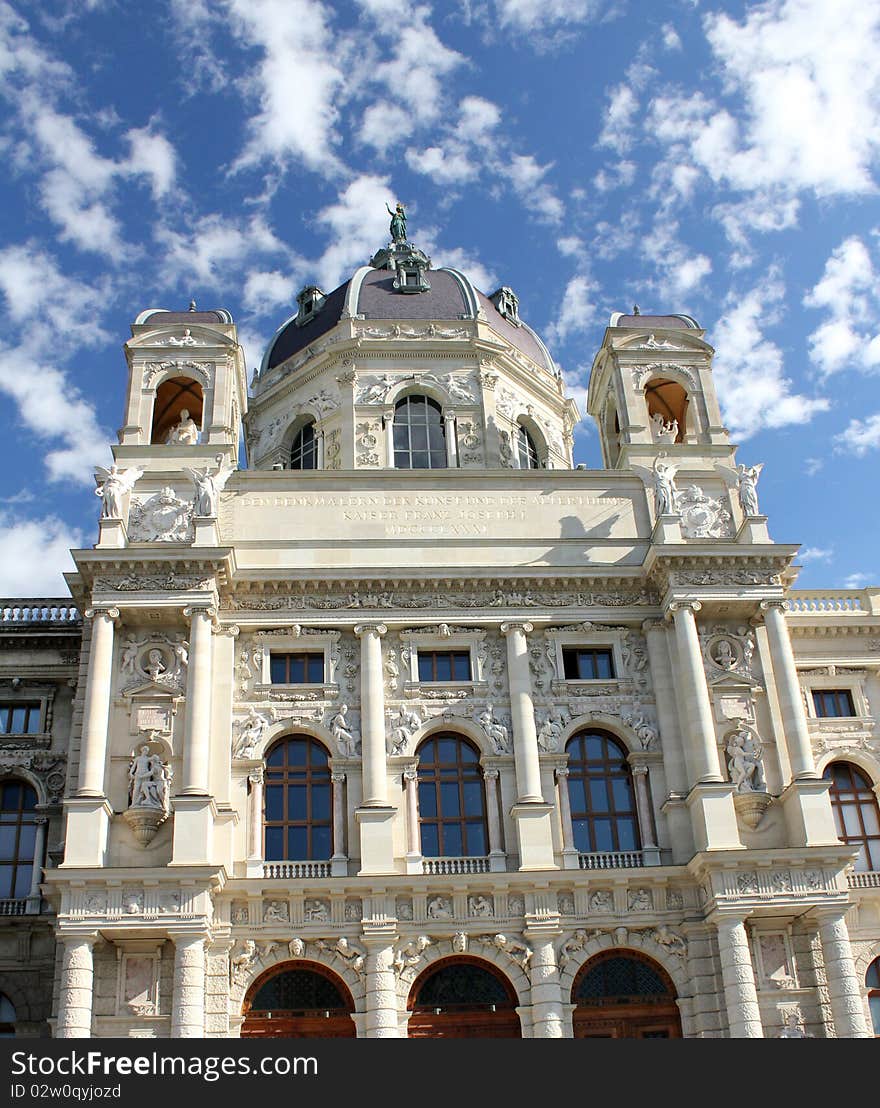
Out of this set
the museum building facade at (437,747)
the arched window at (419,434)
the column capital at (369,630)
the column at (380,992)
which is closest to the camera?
the column at (380,992)

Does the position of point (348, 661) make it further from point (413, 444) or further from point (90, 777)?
point (413, 444)

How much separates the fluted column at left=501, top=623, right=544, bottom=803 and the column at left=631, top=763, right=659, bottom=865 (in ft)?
7.46

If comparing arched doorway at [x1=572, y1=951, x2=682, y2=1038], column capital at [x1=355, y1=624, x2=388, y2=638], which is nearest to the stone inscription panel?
column capital at [x1=355, y1=624, x2=388, y2=638]

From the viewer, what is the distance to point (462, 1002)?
27.3m

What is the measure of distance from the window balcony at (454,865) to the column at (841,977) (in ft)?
23.1

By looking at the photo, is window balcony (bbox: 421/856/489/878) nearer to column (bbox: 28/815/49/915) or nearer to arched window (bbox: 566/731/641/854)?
arched window (bbox: 566/731/641/854)

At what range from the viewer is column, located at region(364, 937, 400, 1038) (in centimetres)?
2628

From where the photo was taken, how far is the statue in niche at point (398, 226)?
1889 inches

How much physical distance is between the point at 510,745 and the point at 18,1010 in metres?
12.6

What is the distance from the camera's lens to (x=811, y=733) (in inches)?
1297

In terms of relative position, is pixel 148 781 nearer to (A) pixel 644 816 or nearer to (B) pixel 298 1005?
(B) pixel 298 1005

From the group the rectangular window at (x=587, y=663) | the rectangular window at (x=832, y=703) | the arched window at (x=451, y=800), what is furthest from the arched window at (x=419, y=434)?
the rectangular window at (x=832, y=703)

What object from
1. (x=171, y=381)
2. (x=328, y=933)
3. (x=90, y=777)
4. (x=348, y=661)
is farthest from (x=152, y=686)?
(x=171, y=381)

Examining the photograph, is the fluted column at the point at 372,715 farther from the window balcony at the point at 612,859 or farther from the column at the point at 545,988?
the window balcony at the point at 612,859
